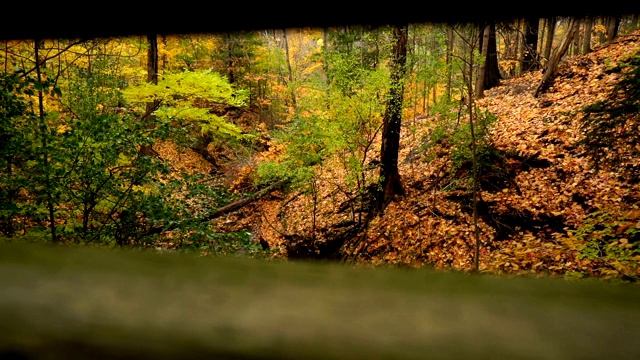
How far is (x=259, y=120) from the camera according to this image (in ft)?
60.7

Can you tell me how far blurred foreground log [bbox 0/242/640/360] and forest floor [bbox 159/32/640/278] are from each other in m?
5.18

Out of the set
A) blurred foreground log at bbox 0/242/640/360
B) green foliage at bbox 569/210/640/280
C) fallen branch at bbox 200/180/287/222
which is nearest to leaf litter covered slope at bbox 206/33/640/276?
green foliage at bbox 569/210/640/280

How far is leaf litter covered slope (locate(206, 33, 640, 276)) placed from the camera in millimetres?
6520

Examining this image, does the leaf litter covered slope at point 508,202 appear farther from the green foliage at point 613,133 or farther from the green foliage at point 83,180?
the green foliage at point 83,180

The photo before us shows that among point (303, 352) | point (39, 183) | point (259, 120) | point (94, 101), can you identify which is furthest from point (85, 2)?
point (259, 120)

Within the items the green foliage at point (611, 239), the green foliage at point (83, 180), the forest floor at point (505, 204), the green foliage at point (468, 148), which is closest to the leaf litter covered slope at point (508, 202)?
the forest floor at point (505, 204)

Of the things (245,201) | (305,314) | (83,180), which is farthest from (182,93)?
(305,314)

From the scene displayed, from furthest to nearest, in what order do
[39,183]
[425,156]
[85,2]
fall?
[425,156]
[39,183]
[85,2]

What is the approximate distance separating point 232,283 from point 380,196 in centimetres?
866

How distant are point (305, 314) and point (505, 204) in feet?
26.7

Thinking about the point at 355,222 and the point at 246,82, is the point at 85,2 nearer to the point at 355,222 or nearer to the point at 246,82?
the point at 355,222

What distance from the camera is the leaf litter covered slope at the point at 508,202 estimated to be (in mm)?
6520

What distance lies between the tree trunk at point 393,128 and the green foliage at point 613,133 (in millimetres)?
3626

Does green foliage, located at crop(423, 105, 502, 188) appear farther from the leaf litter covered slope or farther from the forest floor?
the leaf litter covered slope
